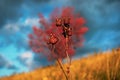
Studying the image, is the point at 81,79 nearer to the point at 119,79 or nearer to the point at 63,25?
the point at 119,79

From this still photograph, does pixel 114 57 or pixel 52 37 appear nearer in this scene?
pixel 52 37

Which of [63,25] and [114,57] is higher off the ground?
[63,25]

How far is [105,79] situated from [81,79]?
0.44 metres

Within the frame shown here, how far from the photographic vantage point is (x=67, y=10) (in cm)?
1412

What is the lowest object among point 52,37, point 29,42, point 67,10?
point 29,42

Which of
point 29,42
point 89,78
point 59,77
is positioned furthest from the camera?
point 29,42

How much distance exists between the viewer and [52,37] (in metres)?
2.95

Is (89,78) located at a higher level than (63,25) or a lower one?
lower

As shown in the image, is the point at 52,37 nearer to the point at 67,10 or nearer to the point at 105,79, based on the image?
the point at 105,79

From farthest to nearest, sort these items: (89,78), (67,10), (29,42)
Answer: (29,42), (67,10), (89,78)

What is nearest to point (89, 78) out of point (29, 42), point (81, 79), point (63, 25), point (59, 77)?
point (81, 79)

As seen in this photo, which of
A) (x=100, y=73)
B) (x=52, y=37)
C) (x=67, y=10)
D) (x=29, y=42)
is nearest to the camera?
(x=52, y=37)

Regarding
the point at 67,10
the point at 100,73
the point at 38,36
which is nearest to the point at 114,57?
the point at 100,73

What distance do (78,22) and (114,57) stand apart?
7.24 m
